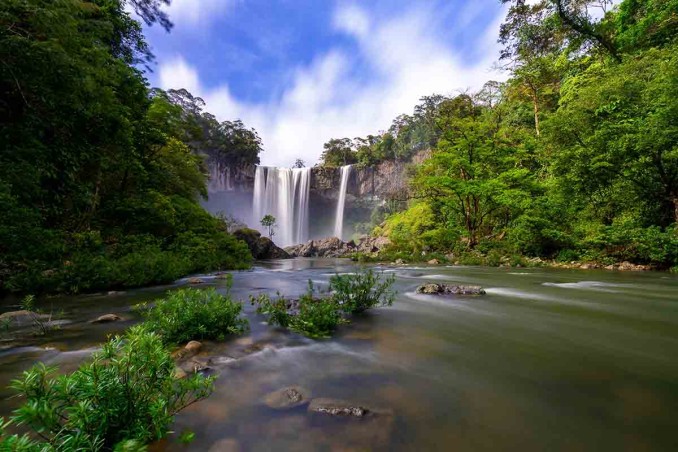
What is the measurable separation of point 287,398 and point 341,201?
56371 millimetres

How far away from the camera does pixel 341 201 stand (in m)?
58.6

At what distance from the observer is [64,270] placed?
24.3 feet

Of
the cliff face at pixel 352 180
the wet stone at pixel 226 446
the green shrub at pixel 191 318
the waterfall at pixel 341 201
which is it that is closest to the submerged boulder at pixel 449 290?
the green shrub at pixel 191 318

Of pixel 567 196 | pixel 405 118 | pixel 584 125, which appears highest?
pixel 405 118

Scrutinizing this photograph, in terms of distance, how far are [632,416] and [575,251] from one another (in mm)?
14970

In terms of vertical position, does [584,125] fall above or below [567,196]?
above

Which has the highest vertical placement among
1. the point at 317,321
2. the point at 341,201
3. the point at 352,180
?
the point at 352,180

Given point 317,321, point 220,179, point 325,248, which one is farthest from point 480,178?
point 220,179

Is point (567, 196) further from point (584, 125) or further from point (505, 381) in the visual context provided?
point (505, 381)

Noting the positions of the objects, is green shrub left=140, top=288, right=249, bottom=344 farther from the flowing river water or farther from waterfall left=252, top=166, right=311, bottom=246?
waterfall left=252, top=166, right=311, bottom=246

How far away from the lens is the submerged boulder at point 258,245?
98.2 ft

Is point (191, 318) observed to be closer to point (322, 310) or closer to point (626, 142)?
A: point (322, 310)

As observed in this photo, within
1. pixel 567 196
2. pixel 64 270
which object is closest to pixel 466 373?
pixel 64 270

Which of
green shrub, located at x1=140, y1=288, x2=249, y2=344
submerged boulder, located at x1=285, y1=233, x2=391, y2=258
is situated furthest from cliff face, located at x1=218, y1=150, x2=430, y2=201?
green shrub, located at x1=140, y1=288, x2=249, y2=344
